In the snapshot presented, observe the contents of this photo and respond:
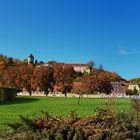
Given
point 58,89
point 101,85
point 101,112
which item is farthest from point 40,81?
point 101,112

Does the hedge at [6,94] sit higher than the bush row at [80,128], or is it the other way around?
the hedge at [6,94]

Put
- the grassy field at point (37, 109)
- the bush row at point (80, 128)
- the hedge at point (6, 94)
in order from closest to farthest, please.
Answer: the bush row at point (80, 128) → the grassy field at point (37, 109) → the hedge at point (6, 94)

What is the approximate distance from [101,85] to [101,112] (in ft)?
462

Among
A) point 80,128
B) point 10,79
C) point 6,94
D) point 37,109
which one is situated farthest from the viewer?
point 10,79

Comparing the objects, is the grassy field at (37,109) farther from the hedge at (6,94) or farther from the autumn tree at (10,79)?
the autumn tree at (10,79)

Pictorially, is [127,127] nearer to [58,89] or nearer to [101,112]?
[101,112]

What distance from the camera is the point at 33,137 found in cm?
739

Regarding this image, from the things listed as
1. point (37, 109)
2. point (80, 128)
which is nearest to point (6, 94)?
point (37, 109)

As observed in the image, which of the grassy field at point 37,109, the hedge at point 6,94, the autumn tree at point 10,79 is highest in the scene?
the autumn tree at point 10,79

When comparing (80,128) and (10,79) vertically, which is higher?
(10,79)

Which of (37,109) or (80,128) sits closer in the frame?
(80,128)

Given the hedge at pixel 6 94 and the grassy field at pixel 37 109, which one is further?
the hedge at pixel 6 94

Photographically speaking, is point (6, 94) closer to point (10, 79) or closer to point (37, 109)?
point (37, 109)

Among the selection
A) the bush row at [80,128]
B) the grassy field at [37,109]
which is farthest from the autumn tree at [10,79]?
the bush row at [80,128]
